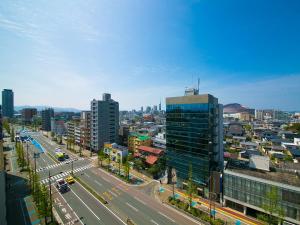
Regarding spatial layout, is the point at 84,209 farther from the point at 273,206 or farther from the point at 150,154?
the point at 273,206

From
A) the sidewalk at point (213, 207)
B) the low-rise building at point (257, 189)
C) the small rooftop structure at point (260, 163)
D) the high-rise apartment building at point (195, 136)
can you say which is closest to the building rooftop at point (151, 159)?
the high-rise apartment building at point (195, 136)

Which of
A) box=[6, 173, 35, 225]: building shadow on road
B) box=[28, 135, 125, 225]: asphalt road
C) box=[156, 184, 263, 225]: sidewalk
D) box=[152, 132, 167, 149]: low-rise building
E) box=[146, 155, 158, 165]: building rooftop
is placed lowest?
box=[156, 184, 263, 225]: sidewalk

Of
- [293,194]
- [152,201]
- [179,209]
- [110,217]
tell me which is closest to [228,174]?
[293,194]

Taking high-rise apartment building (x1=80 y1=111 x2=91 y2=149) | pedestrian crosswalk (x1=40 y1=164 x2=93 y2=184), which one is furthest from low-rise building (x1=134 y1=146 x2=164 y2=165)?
high-rise apartment building (x1=80 y1=111 x2=91 y2=149)

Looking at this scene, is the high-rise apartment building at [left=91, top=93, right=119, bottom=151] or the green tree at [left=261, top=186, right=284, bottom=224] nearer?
the green tree at [left=261, top=186, right=284, bottom=224]

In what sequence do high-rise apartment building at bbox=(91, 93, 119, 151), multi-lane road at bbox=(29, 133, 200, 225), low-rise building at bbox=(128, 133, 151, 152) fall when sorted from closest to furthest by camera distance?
multi-lane road at bbox=(29, 133, 200, 225)
low-rise building at bbox=(128, 133, 151, 152)
high-rise apartment building at bbox=(91, 93, 119, 151)

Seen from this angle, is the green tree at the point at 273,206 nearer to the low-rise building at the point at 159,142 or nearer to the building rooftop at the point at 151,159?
the building rooftop at the point at 151,159

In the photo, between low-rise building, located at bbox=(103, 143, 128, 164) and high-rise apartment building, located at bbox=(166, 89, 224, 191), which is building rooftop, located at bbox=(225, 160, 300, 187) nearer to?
high-rise apartment building, located at bbox=(166, 89, 224, 191)

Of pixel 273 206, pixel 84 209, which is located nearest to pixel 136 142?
pixel 84 209
